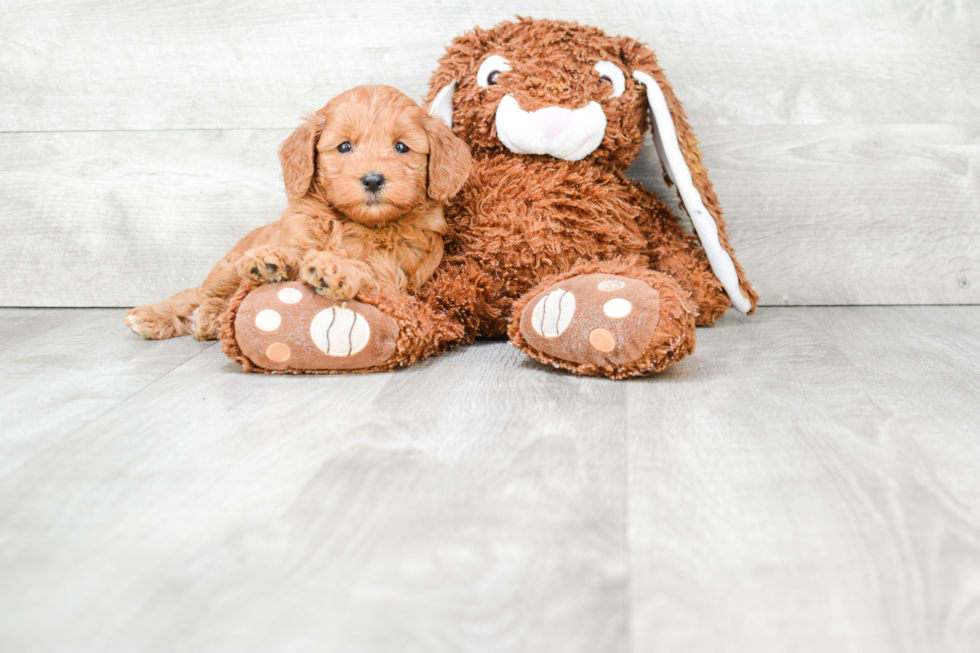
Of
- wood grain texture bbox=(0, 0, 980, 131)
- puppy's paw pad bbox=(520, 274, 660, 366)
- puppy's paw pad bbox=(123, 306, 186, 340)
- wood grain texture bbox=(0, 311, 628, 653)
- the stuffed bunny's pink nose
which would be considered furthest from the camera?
wood grain texture bbox=(0, 0, 980, 131)

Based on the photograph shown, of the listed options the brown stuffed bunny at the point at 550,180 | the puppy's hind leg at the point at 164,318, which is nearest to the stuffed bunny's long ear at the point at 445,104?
the brown stuffed bunny at the point at 550,180

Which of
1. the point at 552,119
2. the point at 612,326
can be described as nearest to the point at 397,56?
the point at 552,119

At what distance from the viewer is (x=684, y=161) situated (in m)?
1.48

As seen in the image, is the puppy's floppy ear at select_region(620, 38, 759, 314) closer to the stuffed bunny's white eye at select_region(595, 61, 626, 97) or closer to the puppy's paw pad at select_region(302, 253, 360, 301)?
the stuffed bunny's white eye at select_region(595, 61, 626, 97)

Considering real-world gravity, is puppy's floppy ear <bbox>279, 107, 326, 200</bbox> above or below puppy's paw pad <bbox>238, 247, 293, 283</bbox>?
above

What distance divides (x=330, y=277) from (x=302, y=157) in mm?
259

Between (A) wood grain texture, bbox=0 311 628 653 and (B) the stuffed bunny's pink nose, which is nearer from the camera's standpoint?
(A) wood grain texture, bbox=0 311 628 653

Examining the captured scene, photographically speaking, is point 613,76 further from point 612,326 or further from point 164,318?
point 164,318

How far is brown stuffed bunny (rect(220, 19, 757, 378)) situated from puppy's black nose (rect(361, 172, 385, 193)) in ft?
0.60

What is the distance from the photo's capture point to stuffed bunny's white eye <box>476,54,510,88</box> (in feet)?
4.72

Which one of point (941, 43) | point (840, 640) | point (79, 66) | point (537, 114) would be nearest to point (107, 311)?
point (79, 66)

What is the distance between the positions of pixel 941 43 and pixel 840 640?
1.49 meters

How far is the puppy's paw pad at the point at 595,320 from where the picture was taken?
113cm

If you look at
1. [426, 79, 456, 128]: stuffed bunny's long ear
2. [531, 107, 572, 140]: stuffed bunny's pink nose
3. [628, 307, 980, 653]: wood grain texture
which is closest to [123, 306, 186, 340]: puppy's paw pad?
[426, 79, 456, 128]: stuffed bunny's long ear
